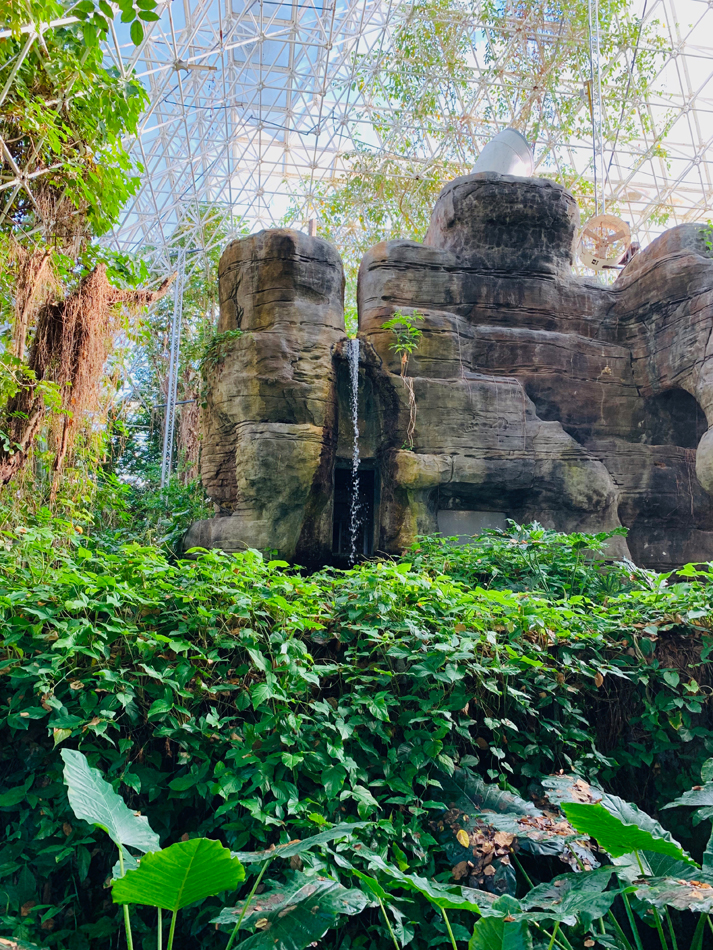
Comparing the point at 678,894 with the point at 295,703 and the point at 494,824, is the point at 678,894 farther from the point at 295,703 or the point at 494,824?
the point at 295,703

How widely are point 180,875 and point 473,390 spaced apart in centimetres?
623

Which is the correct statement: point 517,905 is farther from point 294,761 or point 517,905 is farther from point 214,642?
point 214,642

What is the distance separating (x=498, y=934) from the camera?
2227 millimetres

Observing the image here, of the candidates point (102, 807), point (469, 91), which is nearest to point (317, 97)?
point (469, 91)

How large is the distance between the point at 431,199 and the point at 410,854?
1924 cm

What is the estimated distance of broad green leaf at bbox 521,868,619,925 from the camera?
2299mm

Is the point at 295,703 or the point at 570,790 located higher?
the point at 295,703

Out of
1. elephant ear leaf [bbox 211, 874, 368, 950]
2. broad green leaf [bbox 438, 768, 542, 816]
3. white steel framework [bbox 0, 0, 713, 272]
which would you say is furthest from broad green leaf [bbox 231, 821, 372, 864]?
white steel framework [bbox 0, 0, 713, 272]

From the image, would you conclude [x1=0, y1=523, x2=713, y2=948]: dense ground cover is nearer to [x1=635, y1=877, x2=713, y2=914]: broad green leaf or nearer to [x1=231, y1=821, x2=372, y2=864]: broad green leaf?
[x1=231, y1=821, x2=372, y2=864]: broad green leaf

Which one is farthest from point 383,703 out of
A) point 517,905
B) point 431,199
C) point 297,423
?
point 431,199

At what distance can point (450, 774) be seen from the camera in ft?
10.3

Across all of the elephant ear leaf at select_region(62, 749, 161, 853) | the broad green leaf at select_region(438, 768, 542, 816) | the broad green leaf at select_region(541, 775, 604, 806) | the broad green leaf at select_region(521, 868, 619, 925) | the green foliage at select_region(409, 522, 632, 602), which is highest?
the green foliage at select_region(409, 522, 632, 602)

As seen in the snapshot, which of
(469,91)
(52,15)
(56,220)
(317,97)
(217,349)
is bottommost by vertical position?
(217,349)

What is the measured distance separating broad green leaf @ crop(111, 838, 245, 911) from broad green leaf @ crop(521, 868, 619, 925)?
3.17 ft
